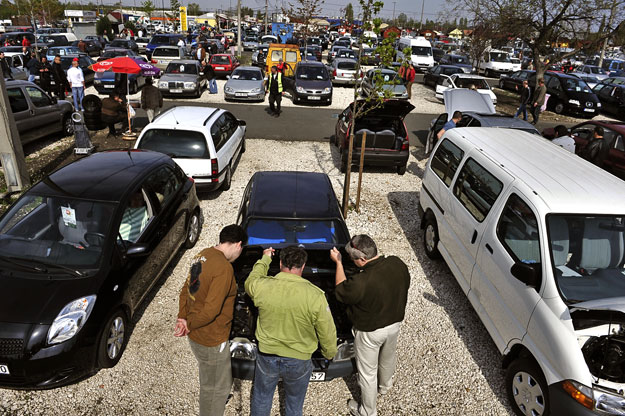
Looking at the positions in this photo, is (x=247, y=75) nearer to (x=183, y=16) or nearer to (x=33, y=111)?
(x=33, y=111)

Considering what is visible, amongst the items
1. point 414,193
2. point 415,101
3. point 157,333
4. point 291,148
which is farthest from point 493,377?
point 415,101

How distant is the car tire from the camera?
416 centimetres

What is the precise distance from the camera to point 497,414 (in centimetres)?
414

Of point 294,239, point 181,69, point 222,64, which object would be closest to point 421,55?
point 222,64

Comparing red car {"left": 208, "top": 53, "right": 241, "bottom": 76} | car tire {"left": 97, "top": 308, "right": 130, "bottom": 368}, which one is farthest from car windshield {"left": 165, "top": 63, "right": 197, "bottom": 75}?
car tire {"left": 97, "top": 308, "right": 130, "bottom": 368}

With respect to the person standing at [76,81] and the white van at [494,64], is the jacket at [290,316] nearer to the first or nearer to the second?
the person standing at [76,81]

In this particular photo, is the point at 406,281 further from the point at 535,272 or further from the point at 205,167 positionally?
the point at 205,167

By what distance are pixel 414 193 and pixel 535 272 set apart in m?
5.82

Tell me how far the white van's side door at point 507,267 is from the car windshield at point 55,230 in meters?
4.36

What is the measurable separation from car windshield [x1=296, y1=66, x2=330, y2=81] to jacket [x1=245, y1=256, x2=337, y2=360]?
54.0ft

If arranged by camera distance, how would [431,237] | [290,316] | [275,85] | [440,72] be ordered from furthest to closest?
[440,72] → [275,85] → [431,237] → [290,316]

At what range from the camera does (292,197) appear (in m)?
5.44

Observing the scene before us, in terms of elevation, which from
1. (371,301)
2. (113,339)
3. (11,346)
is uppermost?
(371,301)

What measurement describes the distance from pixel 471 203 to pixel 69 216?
16.3ft
